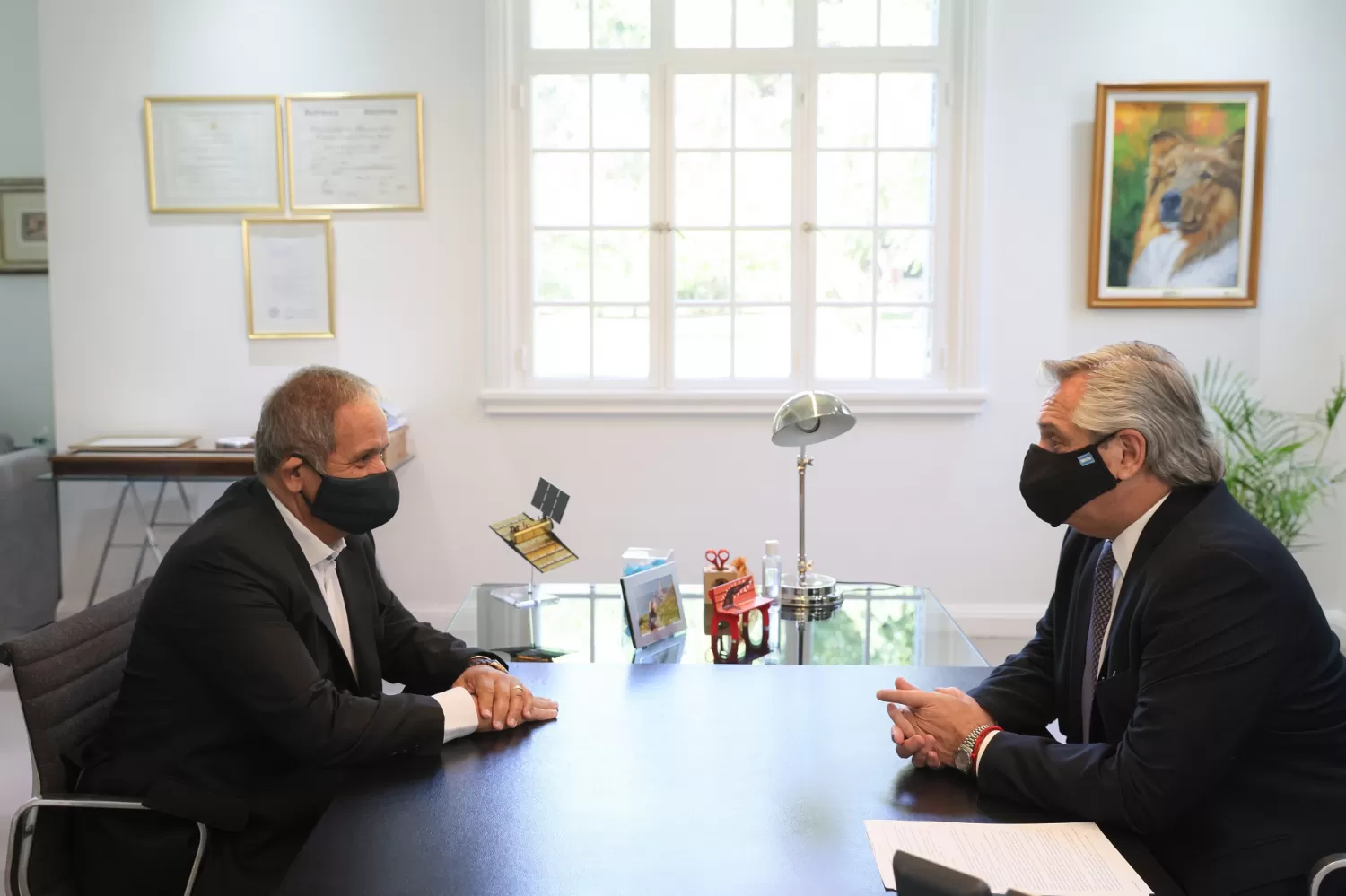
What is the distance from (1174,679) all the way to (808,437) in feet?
4.12

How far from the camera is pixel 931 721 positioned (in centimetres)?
174

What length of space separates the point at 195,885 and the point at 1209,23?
15.0ft

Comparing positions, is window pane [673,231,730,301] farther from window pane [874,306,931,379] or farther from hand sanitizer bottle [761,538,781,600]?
hand sanitizer bottle [761,538,781,600]

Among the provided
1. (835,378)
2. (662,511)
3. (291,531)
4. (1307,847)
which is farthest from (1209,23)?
(291,531)

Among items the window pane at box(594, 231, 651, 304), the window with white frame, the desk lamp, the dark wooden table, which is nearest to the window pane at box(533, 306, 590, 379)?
the window with white frame

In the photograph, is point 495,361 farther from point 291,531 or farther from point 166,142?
point 291,531

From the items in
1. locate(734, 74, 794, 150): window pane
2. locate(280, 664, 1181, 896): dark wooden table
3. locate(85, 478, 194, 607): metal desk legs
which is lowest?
locate(85, 478, 194, 607): metal desk legs

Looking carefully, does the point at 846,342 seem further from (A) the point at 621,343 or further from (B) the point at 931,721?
(B) the point at 931,721

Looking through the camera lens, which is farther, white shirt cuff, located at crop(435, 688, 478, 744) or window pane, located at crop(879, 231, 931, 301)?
window pane, located at crop(879, 231, 931, 301)

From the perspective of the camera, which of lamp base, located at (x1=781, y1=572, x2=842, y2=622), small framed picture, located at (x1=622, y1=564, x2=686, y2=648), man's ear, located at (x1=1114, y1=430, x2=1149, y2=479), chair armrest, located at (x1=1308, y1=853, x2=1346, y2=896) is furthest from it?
lamp base, located at (x1=781, y1=572, x2=842, y2=622)

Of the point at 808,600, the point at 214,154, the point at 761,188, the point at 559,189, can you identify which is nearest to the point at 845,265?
the point at 761,188

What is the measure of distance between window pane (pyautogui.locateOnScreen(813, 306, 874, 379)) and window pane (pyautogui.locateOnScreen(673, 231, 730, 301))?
0.44 meters

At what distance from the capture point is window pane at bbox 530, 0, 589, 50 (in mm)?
4609

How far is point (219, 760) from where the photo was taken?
74.5 inches
